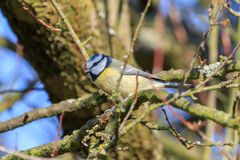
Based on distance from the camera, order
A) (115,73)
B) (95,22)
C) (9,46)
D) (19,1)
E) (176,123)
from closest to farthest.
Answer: (115,73)
(19,1)
(95,22)
(9,46)
(176,123)

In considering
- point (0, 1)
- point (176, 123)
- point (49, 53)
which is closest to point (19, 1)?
point (0, 1)

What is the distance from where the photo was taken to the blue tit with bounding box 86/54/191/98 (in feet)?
8.34

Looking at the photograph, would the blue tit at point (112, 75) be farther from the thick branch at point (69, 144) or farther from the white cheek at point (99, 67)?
the thick branch at point (69, 144)

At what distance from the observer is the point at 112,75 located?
267 cm

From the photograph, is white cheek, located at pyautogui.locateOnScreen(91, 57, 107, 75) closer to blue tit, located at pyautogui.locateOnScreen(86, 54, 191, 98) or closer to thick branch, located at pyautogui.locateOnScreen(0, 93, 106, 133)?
blue tit, located at pyautogui.locateOnScreen(86, 54, 191, 98)

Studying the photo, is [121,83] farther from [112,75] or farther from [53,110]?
[53,110]

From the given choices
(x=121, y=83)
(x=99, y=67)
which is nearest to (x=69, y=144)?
(x=121, y=83)

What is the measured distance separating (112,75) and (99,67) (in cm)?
8

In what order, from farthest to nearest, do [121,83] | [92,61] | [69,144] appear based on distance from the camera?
[92,61]
[121,83]
[69,144]

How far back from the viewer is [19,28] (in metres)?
3.12

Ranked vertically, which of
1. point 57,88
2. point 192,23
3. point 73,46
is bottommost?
point 57,88

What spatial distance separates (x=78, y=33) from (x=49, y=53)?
0.19 metres

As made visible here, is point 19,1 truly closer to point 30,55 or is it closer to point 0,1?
point 0,1

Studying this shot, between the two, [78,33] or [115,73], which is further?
[78,33]
